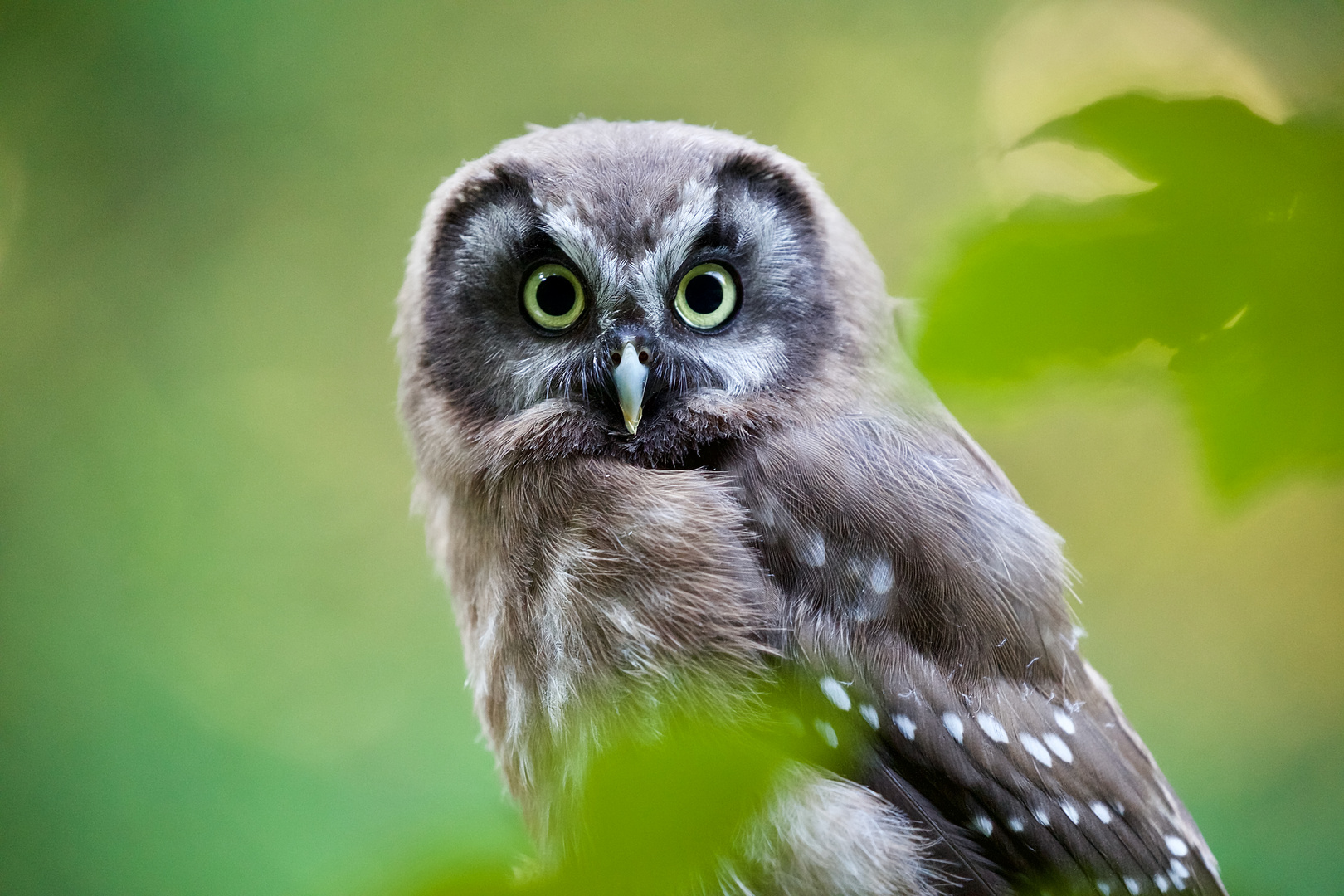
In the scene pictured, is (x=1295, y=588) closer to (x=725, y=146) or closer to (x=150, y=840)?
(x=725, y=146)

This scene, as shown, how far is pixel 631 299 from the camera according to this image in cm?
169

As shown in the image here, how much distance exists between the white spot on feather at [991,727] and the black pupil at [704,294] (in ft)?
2.85

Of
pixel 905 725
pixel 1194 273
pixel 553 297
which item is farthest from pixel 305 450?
pixel 1194 273

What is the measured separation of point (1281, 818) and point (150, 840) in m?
3.57

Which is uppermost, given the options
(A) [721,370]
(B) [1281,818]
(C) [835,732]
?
(A) [721,370]

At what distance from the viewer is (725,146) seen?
1.86 metres

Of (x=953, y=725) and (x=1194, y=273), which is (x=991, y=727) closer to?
(x=953, y=725)

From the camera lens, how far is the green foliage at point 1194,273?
0.46 m

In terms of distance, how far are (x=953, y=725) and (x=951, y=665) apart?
0.10 m

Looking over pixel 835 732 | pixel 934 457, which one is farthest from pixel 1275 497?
pixel 934 457

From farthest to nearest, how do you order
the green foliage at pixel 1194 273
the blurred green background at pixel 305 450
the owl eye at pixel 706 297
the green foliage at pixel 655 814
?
the blurred green background at pixel 305 450, the owl eye at pixel 706 297, the green foliage at pixel 655 814, the green foliage at pixel 1194 273

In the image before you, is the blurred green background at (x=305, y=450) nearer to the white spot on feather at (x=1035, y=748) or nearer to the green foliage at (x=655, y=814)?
the white spot on feather at (x=1035, y=748)

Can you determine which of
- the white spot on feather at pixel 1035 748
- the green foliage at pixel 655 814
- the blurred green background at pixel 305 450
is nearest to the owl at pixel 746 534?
the white spot on feather at pixel 1035 748

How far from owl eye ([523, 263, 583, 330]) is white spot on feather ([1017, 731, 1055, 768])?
109 cm
